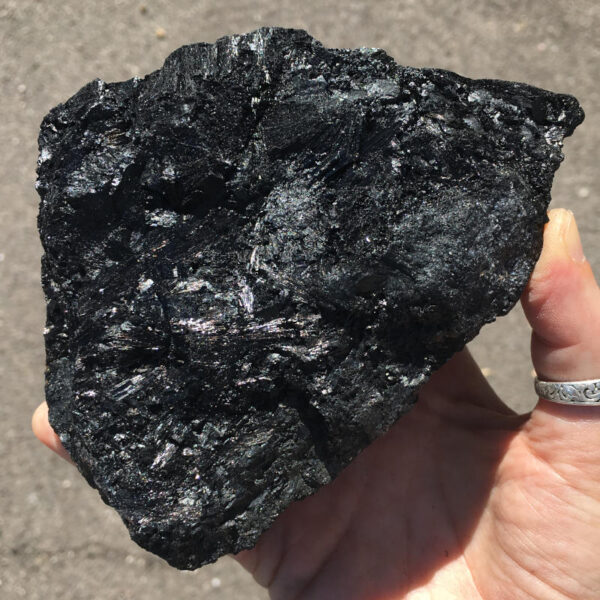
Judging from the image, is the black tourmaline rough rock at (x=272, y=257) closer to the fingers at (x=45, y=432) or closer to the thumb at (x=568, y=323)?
the thumb at (x=568, y=323)

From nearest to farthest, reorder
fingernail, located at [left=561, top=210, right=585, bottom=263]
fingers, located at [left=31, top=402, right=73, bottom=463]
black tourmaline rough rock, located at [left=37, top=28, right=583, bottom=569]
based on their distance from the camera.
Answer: black tourmaline rough rock, located at [left=37, top=28, right=583, bottom=569] → fingernail, located at [left=561, top=210, right=585, bottom=263] → fingers, located at [left=31, top=402, right=73, bottom=463]

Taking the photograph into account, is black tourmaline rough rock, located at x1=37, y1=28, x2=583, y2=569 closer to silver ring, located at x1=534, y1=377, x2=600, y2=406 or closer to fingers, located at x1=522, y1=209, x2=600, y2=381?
fingers, located at x1=522, y1=209, x2=600, y2=381

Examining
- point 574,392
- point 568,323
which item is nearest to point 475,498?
point 574,392

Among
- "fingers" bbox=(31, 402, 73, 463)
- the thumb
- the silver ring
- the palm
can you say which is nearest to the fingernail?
the thumb

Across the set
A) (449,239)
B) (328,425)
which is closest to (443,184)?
(449,239)

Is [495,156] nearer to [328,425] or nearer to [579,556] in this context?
[328,425]
